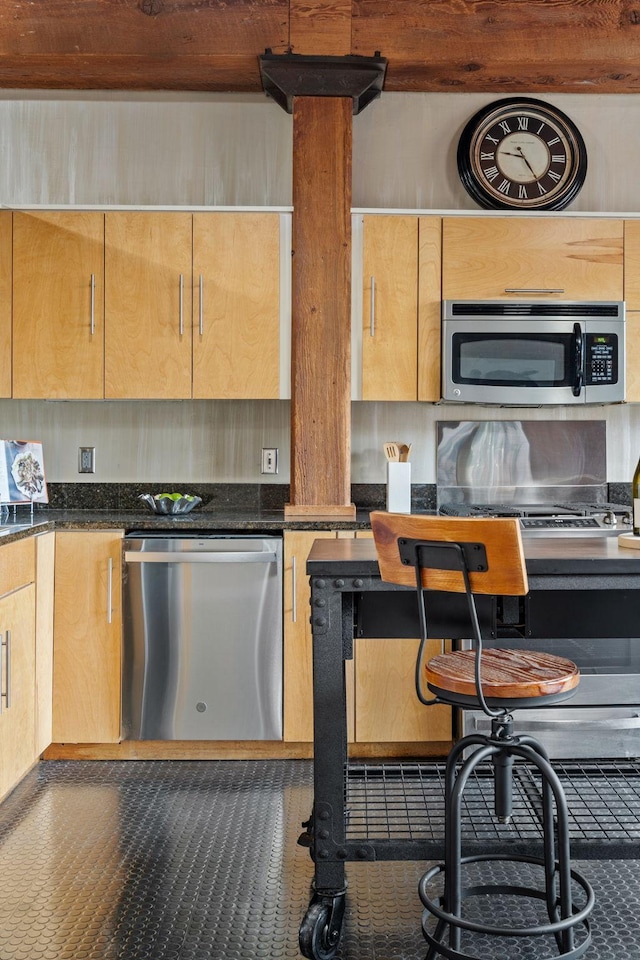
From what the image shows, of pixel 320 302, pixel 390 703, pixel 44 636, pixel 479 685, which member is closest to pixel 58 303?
pixel 320 302

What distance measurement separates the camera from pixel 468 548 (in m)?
1.54

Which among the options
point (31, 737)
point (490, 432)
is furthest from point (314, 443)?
point (31, 737)

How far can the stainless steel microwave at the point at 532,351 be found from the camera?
3260 mm

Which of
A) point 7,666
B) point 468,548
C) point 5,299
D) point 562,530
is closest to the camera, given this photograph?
point 468,548

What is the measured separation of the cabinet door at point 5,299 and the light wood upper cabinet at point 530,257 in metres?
1.74

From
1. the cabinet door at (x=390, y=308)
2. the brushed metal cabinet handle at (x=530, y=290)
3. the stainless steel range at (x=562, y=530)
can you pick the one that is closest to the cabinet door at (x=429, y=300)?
the cabinet door at (x=390, y=308)

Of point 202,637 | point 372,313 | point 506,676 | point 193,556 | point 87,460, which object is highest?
point 372,313

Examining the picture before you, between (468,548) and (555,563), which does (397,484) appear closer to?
(555,563)

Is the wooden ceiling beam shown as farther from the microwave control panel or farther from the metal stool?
the metal stool

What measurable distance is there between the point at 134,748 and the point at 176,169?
246cm

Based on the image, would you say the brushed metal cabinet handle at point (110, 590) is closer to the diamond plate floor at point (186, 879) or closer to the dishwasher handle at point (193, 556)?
the dishwasher handle at point (193, 556)

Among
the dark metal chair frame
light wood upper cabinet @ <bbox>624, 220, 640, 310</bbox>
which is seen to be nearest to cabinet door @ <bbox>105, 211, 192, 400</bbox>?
light wood upper cabinet @ <bbox>624, 220, 640, 310</bbox>

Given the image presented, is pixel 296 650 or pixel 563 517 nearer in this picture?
pixel 296 650

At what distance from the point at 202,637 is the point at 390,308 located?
150 cm
